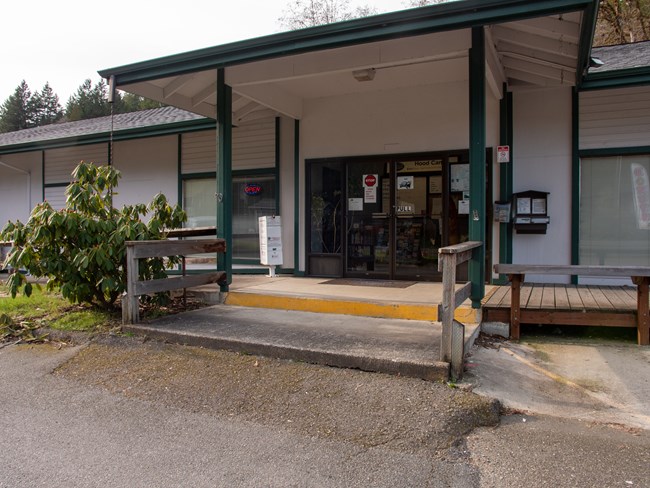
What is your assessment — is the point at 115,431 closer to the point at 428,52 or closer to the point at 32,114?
the point at 428,52

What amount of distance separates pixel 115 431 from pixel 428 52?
5.13 m

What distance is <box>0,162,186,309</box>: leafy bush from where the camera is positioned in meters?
5.83

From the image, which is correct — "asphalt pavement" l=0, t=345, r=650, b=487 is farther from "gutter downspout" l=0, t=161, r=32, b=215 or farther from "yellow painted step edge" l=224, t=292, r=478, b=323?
"gutter downspout" l=0, t=161, r=32, b=215

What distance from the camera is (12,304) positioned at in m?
7.01

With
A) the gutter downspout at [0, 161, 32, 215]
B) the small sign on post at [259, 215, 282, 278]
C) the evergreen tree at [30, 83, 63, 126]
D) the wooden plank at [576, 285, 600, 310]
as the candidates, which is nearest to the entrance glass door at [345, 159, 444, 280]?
the small sign on post at [259, 215, 282, 278]

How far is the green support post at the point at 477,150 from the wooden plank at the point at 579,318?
61 centimetres

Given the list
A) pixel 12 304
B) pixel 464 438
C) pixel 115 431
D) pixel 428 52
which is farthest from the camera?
pixel 12 304

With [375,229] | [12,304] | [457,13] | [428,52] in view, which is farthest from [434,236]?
[12,304]

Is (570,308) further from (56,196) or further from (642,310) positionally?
(56,196)

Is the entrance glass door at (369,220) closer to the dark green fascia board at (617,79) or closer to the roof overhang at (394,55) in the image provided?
the roof overhang at (394,55)

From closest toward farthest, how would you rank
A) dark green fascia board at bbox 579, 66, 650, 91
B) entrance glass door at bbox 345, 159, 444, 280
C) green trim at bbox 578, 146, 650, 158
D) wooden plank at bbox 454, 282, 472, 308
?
1. wooden plank at bbox 454, 282, 472, 308
2. dark green fascia board at bbox 579, 66, 650, 91
3. green trim at bbox 578, 146, 650, 158
4. entrance glass door at bbox 345, 159, 444, 280

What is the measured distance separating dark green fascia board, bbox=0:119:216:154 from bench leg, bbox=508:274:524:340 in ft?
21.0

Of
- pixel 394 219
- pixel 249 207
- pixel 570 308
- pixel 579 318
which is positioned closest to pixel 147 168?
pixel 249 207

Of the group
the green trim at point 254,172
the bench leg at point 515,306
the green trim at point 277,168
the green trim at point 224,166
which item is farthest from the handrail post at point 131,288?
the bench leg at point 515,306
